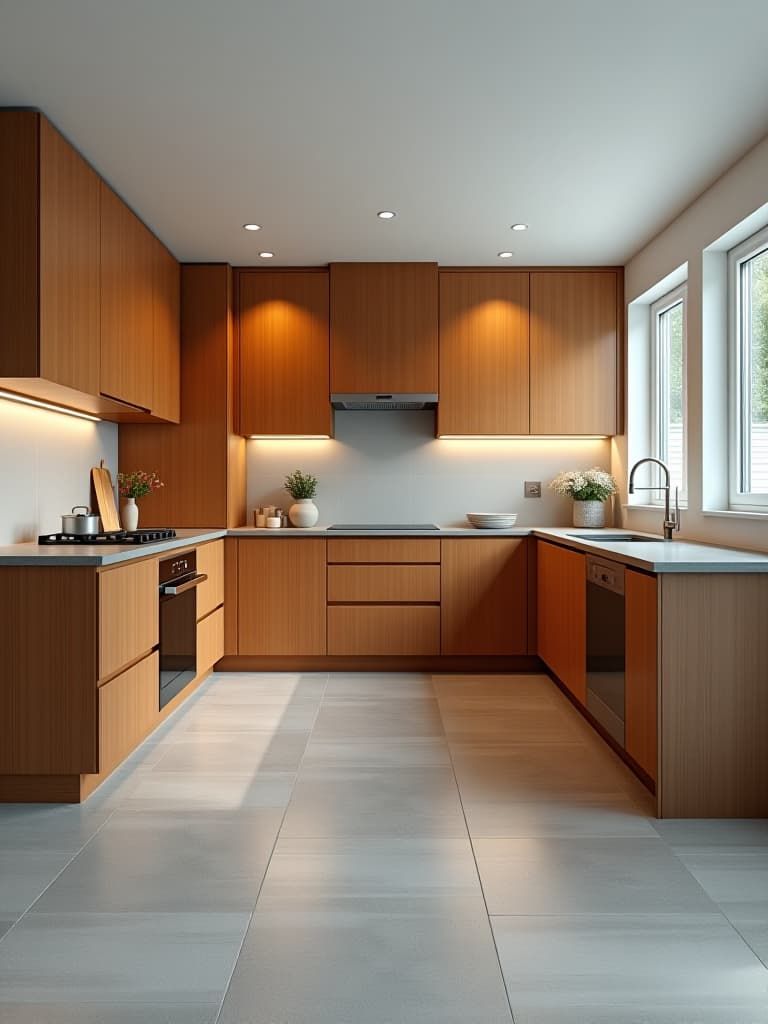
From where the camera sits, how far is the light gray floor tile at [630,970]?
159 cm

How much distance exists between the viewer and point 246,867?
7.34 ft

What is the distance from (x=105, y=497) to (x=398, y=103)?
2.62 m

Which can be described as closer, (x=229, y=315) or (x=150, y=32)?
(x=150, y=32)

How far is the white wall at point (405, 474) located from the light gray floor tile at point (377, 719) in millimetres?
1631

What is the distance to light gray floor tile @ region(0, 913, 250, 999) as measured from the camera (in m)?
1.65

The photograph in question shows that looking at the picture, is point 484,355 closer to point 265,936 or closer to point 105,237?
point 105,237

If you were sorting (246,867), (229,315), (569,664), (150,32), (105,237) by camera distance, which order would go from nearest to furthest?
1. (246,867)
2. (150,32)
3. (105,237)
4. (569,664)
5. (229,315)

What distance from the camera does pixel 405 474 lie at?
5434mm

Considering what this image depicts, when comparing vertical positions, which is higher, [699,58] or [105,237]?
[699,58]

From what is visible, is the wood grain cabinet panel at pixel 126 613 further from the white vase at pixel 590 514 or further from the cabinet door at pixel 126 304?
the white vase at pixel 590 514

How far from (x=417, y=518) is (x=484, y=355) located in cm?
115

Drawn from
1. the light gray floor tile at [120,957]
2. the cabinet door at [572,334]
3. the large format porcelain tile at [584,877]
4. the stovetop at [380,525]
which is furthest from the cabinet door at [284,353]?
the light gray floor tile at [120,957]

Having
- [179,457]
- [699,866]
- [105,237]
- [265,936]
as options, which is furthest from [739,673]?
[179,457]

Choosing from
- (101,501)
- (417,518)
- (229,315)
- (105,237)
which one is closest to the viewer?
(105,237)
